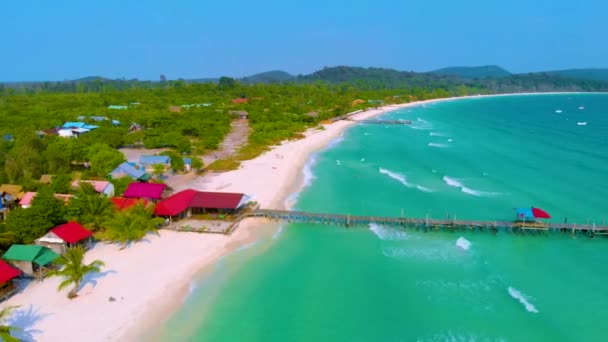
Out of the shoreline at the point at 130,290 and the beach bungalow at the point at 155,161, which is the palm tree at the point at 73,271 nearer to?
the shoreline at the point at 130,290

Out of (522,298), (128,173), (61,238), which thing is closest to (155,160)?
(128,173)

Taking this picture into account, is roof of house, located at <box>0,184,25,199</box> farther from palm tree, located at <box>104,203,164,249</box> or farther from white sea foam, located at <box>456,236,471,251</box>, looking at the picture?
white sea foam, located at <box>456,236,471,251</box>

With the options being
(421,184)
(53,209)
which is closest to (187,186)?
(53,209)

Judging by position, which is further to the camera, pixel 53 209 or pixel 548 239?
pixel 548 239

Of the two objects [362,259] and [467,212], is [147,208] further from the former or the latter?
[467,212]

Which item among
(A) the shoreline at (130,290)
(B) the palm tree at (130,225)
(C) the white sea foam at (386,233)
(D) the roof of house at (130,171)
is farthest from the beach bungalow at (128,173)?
(C) the white sea foam at (386,233)

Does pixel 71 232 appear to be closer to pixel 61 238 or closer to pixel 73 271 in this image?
pixel 61 238

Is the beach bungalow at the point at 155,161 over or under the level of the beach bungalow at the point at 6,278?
over
